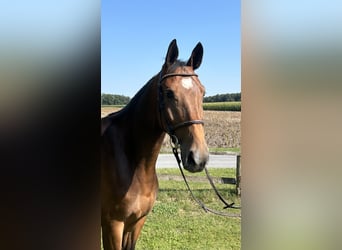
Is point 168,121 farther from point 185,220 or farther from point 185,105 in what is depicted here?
point 185,220

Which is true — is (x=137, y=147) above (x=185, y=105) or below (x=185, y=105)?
below

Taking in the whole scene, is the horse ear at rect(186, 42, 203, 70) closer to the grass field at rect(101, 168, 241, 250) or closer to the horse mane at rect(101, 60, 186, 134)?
the horse mane at rect(101, 60, 186, 134)

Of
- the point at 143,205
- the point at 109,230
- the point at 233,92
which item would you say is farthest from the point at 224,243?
the point at 233,92

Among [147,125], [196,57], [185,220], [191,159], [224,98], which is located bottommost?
[185,220]

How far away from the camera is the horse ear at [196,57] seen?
1.30 m

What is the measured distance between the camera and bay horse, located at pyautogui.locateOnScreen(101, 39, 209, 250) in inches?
51.0

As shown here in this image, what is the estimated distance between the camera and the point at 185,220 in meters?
1.49

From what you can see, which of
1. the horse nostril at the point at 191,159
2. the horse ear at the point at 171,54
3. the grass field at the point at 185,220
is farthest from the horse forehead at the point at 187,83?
the grass field at the point at 185,220

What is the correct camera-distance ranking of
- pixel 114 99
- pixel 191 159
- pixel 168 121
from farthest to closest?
pixel 114 99 < pixel 168 121 < pixel 191 159

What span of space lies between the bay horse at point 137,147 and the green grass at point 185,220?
6 centimetres

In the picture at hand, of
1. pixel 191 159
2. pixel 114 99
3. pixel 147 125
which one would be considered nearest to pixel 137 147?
pixel 147 125

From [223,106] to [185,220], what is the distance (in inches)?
21.9

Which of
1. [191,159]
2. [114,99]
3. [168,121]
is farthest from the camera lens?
[114,99]

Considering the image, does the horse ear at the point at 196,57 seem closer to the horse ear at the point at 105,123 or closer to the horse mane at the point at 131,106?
the horse mane at the point at 131,106
